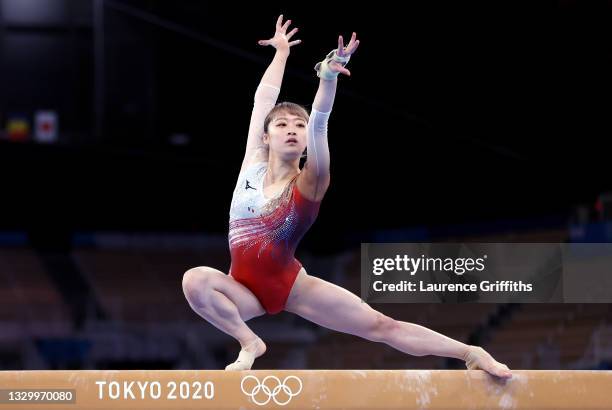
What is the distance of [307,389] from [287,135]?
126 centimetres

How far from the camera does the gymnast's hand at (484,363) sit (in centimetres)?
408

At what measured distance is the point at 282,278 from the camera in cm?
427

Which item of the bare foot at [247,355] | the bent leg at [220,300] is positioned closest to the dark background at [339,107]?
the bent leg at [220,300]

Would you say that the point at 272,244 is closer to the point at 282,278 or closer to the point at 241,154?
the point at 282,278

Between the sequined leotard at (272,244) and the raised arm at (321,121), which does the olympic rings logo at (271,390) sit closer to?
the sequined leotard at (272,244)

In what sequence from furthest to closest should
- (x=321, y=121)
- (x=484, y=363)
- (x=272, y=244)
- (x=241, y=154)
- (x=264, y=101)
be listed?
(x=241, y=154)
(x=264, y=101)
(x=272, y=244)
(x=484, y=363)
(x=321, y=121)

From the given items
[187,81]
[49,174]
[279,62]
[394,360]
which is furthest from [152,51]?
[279,62]

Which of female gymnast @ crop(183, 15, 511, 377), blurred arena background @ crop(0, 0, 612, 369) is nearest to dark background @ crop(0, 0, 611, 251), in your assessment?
blurred arena background @ crop(0, 0, 612, 369)

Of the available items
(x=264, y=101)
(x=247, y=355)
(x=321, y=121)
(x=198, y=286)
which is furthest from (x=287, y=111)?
(x=247, y=355)

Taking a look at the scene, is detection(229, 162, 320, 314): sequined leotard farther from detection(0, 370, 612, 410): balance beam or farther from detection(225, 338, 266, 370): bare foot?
detection(0, 370, 612, 410): balance beam

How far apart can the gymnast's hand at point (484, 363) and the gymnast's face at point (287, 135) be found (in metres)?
1.31

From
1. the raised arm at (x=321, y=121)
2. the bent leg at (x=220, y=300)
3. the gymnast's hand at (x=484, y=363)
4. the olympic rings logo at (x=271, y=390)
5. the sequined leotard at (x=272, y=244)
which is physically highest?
the raised arm at (x=321, y=121)

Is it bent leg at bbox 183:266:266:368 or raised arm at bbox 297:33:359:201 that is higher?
raised arm at bbox 297:33:359:201

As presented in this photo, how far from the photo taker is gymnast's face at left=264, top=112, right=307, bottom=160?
4.35 meters
